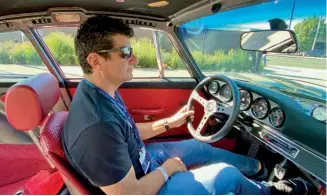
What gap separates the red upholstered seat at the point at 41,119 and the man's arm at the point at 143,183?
181mm

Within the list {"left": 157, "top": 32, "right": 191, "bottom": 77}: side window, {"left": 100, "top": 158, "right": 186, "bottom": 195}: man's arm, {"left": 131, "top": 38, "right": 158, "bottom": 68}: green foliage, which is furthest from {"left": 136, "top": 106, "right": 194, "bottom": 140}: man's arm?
{"left": 157, "top": 32, "right": 191, "bottom": 77}: side window

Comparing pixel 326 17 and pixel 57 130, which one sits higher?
pixel 326 17

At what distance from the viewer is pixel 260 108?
1.91 meters

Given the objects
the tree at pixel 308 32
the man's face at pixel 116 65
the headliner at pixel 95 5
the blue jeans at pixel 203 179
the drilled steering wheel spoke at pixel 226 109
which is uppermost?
the headliner at pixel 95 5

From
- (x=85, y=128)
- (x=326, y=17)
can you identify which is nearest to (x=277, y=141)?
(x=326, y=17)

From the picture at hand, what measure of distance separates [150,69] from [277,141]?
65.9 inches

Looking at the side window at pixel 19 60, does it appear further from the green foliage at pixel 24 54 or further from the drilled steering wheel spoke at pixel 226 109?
the drilled steering wheel spoke at pixel 226 109

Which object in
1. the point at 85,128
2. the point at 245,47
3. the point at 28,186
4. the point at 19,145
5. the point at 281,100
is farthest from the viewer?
the point at 19,145

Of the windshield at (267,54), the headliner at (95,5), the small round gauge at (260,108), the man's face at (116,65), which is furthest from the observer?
the headliner at (95,5)

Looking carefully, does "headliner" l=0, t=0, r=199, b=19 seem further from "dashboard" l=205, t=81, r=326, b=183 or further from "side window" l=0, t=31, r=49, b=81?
"dashboard" l=205, t=81, r=326, b=183

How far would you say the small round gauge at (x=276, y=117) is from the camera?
67.7 inches

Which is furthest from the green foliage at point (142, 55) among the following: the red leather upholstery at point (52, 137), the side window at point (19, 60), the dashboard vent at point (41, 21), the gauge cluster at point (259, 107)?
the red leather upholstery at point (52, 137)

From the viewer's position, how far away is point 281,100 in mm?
1810

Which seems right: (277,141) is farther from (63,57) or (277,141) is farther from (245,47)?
(63,57)
